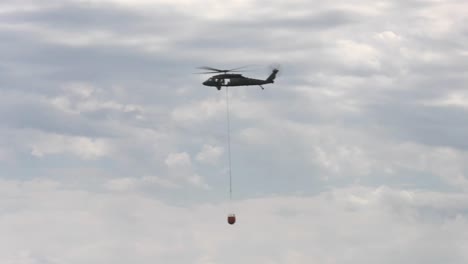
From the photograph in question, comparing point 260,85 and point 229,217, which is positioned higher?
point 260,85

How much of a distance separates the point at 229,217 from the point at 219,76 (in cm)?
3237

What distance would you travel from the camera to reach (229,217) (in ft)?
548

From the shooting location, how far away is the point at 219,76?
18275cm

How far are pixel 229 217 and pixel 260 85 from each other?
111 feet

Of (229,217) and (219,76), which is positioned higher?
(219,76)

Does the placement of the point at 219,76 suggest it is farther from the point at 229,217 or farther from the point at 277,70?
the point at 229,217

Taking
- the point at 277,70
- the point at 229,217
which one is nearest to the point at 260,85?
the point at 277,70

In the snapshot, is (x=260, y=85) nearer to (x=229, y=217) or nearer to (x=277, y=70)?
(x=277, y=70)

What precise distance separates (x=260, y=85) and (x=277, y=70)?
7.88m

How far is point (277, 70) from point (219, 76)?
16338mm

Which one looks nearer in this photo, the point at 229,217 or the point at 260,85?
the point at 229,217

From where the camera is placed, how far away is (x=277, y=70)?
193m

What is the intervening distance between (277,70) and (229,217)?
41.0 metres

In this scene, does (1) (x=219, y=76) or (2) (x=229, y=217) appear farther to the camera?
(1) (x=219, y=76)
